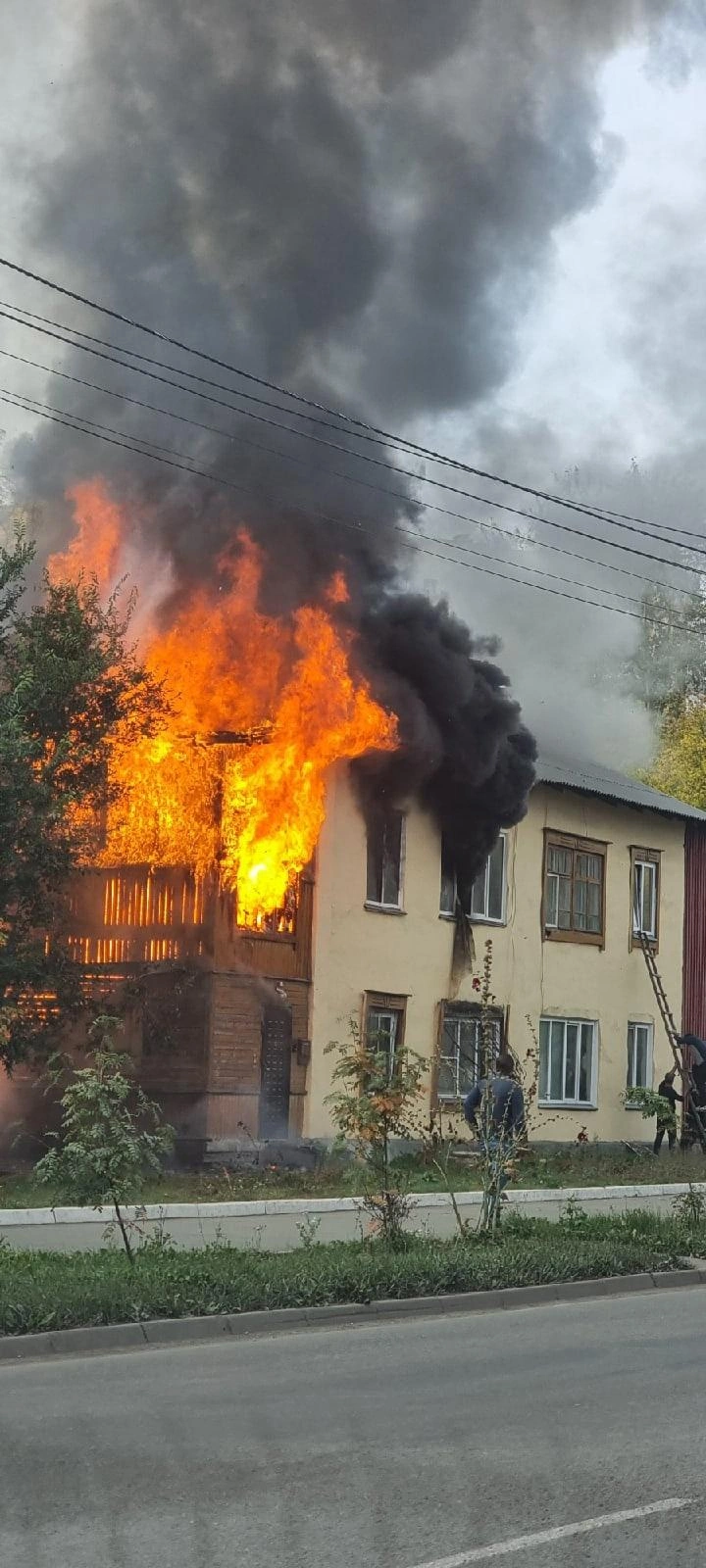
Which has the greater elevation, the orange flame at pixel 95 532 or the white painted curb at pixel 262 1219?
the orange flame at pixel 95 532

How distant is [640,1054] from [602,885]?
141 inches

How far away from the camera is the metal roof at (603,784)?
29.5 meters

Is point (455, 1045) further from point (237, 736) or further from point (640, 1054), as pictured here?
point (237, 736)

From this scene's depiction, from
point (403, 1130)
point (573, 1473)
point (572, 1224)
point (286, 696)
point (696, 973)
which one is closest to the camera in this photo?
point (573, 1473)

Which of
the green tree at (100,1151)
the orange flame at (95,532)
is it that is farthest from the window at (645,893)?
the green tree at (100,1151)

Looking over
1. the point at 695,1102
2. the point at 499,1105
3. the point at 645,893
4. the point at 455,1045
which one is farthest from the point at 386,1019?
the point at 499,1105

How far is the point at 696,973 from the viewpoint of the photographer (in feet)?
112

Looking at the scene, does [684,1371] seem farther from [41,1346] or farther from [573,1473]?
[41,1346]

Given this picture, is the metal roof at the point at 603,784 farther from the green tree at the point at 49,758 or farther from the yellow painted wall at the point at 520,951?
the green tree at the point at 49,758

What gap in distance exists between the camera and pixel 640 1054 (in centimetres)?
3253

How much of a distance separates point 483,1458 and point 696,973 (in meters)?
28.1

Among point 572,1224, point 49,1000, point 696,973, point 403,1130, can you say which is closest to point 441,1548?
point 403,1130

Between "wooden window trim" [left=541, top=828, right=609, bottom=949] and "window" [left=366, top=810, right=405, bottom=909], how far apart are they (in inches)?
157

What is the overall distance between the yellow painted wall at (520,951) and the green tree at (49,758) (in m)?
4.79
